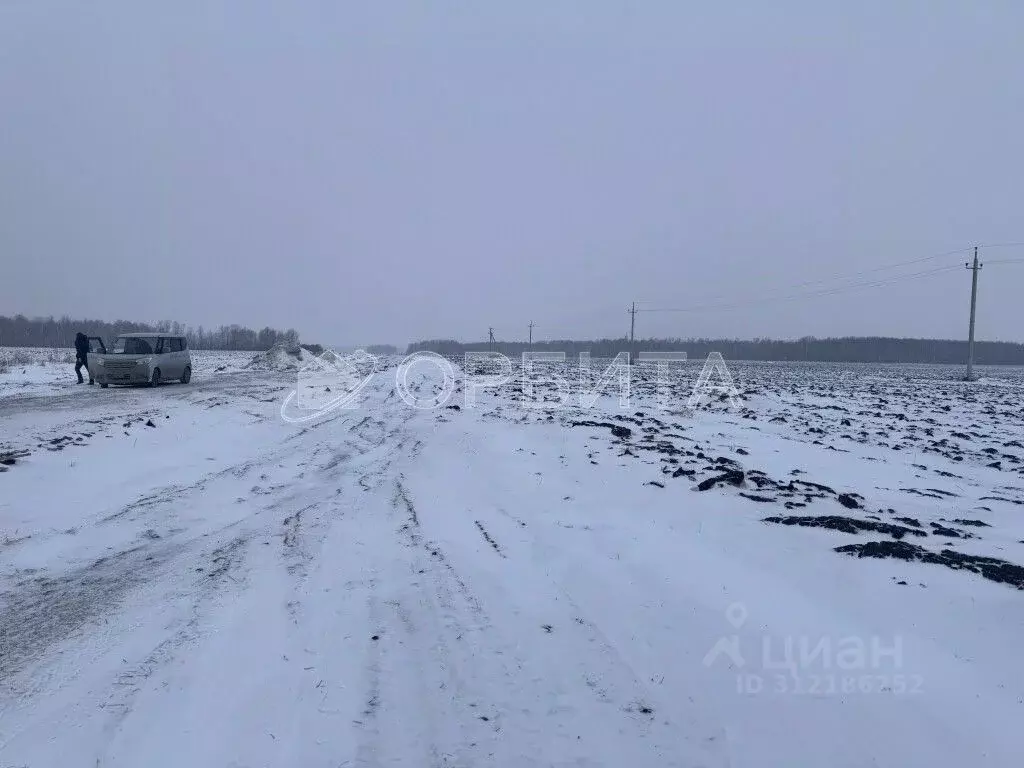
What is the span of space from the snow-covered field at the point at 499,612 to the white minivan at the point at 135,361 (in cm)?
1148

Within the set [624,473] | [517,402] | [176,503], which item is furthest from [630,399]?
[176,503]

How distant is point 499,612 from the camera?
491cm

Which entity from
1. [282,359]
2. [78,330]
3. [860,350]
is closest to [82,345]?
[282,359]

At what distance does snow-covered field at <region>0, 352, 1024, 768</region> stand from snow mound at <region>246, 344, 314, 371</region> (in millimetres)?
32395

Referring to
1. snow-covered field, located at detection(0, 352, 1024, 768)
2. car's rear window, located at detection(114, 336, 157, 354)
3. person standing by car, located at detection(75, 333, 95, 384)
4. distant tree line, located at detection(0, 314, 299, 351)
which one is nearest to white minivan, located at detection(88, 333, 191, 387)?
car's rear window, located at detection(114, 336, 157, 354)

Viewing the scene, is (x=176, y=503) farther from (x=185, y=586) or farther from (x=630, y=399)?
(x=630, y=399)

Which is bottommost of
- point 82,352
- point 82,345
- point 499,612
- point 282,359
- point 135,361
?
point 499,612

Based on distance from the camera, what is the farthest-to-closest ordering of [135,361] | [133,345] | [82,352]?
1. [82,352]
2. [133,345]
3. [135,361]

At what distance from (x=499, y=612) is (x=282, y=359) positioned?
145ft

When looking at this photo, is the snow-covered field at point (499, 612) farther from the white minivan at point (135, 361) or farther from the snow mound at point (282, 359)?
the snow mound at point (282, 359)

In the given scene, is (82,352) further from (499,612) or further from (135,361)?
(499,612)

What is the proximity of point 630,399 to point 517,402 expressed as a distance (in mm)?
5719

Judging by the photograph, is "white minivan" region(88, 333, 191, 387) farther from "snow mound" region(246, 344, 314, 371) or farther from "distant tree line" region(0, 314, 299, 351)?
"distant tree line" region(0, 314, 299, 351)

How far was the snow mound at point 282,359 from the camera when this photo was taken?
42.2 metres
